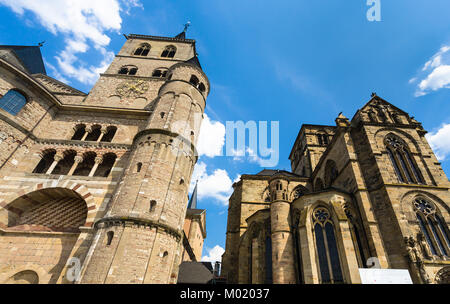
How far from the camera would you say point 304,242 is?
43.5ft

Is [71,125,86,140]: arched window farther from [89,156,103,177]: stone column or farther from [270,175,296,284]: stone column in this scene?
[270,175,296,284]: stone column

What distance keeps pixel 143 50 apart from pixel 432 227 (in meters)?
33.6

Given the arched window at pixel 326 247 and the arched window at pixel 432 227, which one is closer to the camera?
the arched window at pixel 432 227

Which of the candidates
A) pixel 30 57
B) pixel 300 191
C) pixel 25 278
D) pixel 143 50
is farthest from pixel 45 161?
pixel 300 191

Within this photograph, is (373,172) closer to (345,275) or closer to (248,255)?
(345,275)

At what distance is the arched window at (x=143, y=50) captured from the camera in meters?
28.5

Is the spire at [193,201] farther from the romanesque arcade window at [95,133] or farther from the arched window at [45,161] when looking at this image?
the arched window at [45,161]

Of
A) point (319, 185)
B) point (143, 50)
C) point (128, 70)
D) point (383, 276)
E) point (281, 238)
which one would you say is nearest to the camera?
point (383, 276)

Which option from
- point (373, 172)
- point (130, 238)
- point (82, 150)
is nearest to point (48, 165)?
point (82, 150)

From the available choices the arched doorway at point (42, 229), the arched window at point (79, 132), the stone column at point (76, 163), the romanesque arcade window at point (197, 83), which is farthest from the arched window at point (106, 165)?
the romanesque arcade window at point (197, 83)

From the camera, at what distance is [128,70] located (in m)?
25.1

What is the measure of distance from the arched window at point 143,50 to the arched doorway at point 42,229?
2127 cm

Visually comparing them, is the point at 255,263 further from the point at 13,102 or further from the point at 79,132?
the point at 13,102
